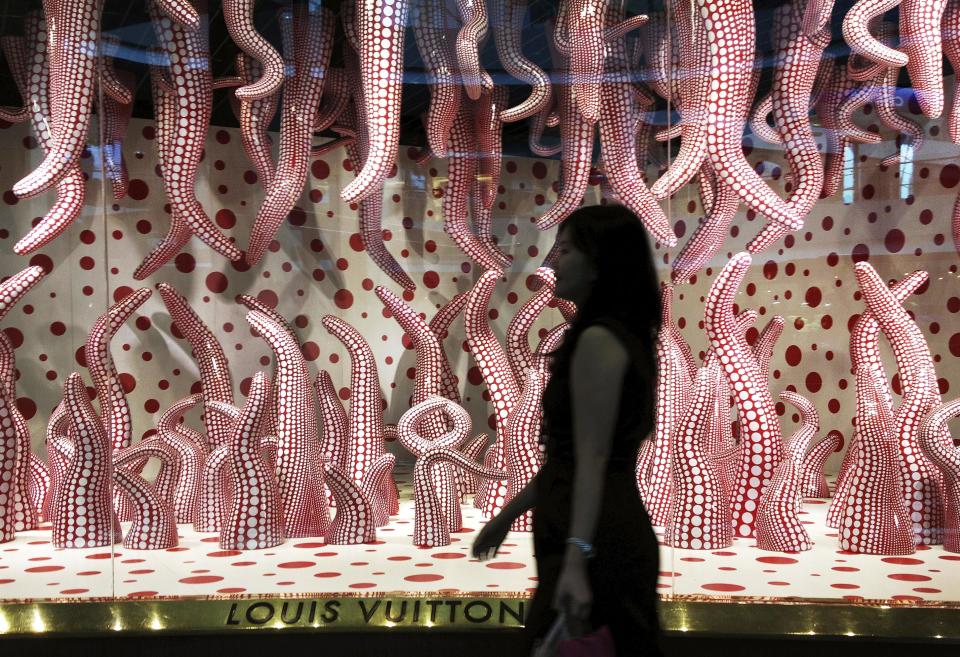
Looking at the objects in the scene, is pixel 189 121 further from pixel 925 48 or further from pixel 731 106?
pixel 925 48

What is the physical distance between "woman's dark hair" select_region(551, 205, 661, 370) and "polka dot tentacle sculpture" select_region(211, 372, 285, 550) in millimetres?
1791

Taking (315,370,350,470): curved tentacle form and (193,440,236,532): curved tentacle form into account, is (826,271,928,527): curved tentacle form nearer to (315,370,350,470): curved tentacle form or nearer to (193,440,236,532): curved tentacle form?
(315,370,350,470): curved tentacle form

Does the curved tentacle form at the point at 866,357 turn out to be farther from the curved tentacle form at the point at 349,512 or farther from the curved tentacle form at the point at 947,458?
the curved tentacle form at the point at 349,512

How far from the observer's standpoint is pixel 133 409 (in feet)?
9.29

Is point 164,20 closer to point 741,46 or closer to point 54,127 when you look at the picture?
point 54,127

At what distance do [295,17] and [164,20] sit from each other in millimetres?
404

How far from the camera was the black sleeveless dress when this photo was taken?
1232 millimetres

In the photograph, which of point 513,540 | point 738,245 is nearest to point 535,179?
point 738,245

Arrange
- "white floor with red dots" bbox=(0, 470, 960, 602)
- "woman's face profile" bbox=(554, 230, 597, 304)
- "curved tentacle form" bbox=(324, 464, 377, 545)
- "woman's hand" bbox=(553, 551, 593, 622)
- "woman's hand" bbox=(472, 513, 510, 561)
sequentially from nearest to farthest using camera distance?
"woman's hand" bbox=(553, 551, 593, 622)
"woman's face profile" bbox=(554, 230, 597, 304)
"woman's hand" bbox=(472, 513, 510, 561)
"white floor with red dots" bbox=(0, 470, 960, 602)
"curved tentacle form" bbox=(324, 464, 377, 545)

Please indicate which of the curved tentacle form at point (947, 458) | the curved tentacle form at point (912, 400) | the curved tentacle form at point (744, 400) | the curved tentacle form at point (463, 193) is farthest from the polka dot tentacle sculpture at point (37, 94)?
the curved tentacle form at point (947, 458)

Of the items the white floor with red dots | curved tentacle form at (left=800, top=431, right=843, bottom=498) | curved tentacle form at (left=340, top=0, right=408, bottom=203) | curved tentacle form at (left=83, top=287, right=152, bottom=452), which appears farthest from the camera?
curved tentacle form at (left=800, top=431, right=843, bottom=498)

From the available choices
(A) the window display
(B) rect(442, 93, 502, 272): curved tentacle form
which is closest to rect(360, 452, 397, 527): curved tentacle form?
(A) the window display

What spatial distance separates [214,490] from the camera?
293 centimetres

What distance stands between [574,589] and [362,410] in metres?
1.87
